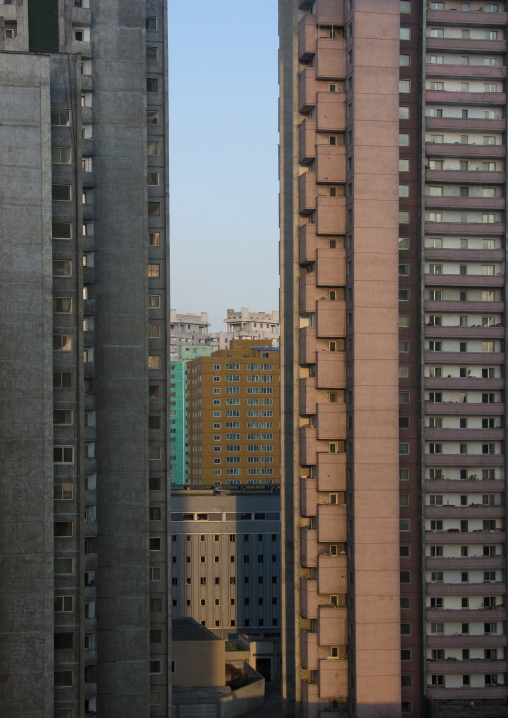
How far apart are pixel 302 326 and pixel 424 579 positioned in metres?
18.1

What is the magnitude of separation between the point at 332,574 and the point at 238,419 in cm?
11786

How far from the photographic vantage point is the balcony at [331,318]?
75.2 m

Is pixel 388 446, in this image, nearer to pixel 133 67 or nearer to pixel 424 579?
pixel 424 579

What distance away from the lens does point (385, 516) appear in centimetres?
7312

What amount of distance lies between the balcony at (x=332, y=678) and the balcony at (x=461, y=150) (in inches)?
1305

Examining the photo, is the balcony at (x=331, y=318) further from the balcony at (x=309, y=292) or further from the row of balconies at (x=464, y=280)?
the row of balconies at (x=464, y=280)

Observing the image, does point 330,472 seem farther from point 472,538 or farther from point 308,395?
point 472,538

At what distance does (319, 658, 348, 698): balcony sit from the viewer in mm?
74000

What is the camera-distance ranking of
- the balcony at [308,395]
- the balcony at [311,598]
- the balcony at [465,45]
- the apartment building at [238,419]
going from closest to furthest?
the balcony at [311,598] → the balcony at [308,395] → the balcony at [465,45] → the apartment building at [238,419]

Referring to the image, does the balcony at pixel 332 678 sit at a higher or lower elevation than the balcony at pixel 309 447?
lower

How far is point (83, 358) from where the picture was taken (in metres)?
61.7

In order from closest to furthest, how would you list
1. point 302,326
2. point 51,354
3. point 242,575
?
point 51,354
point 302,326
point 242,575

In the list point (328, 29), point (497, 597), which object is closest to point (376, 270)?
point (328, 29)

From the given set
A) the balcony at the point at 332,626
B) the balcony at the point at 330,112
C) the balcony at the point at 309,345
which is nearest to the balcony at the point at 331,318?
the balcony at the point at 309,345
